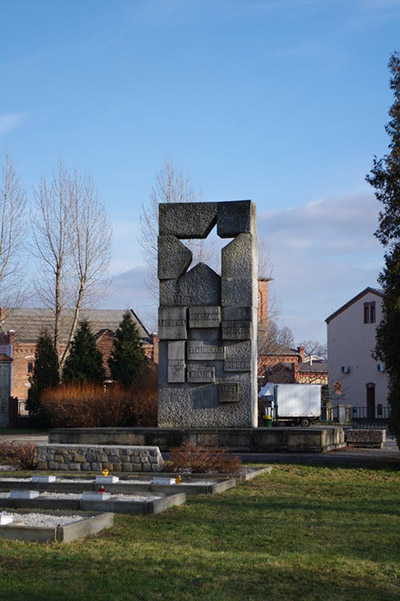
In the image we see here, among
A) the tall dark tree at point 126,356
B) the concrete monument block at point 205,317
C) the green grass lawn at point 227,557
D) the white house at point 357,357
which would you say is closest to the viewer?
the green grass lawn at point 227,557

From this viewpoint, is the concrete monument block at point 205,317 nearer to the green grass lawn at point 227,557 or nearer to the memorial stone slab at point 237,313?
the memorial stone slab at point 237,313

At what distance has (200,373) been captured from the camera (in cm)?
A: 1894

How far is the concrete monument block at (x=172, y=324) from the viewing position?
62.2ft

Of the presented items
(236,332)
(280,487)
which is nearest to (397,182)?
(236,332)

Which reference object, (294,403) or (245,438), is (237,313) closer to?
(245,438)

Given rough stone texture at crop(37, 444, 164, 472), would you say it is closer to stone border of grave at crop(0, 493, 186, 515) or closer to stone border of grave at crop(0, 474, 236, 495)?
stone border of grave at crop(0, 474, 236, 495)

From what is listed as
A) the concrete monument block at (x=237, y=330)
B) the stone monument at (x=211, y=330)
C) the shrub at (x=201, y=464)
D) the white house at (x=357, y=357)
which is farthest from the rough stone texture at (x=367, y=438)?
the white house at (x=357, y=357)

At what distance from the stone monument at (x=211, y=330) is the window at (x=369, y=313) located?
122 feet

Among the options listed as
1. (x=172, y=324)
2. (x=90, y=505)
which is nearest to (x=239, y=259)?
(x=172, y=324)

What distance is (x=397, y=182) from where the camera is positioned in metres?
15.9

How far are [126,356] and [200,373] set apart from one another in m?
19.7

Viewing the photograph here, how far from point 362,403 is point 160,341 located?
39.1 m

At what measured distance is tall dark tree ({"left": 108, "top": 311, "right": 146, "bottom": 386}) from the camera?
38219 mm

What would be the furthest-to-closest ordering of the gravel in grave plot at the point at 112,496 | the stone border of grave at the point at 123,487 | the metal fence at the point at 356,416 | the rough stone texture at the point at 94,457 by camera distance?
the metal fence at the point at 356,416 < the rough stone texture at the point at 94,457 < the stone border of grave at the point at 123,487 < the gravel in grave plot at the point at 112,496
